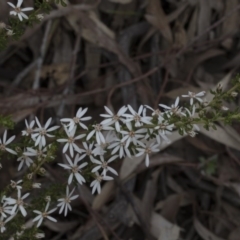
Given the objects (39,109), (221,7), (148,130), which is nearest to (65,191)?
(148,130)

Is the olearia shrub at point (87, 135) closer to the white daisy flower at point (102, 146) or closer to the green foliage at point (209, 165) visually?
the white daisy flower at point (102, 146)

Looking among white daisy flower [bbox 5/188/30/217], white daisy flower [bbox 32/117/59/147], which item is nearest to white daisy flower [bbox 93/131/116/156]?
white daisy flower [bbox 32/117/59/147]

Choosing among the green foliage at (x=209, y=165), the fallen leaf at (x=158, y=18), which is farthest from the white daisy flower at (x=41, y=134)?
the fallen leaf at (x=158, y=18)

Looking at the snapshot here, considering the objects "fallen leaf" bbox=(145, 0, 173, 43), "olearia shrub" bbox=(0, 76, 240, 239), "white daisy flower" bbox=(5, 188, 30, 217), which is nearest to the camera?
"olearia shrub" bbox=(0, 76, 240, 239)

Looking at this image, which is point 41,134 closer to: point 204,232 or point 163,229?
point 163,229

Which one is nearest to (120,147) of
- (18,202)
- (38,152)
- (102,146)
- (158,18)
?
(102,146)

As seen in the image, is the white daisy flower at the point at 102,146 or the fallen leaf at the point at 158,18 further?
the fallen leaf at the point at 158,18

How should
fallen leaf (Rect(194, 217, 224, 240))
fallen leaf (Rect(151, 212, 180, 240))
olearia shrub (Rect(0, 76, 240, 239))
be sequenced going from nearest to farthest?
1. olearia shrub (Rect(0, 76, 240, 239))
2. fallen leaf (Rect(151, 212, 180, 240))
3. fallen leaf (Rect(194, 217, 224, 240))

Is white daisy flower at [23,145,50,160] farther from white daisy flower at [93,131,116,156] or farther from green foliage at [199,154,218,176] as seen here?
green foliage at [199,154,218,176]

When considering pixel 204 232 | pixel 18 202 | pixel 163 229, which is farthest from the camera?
pixel 204 232

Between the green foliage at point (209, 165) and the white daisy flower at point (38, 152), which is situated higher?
the green foliage at point (209, 165)

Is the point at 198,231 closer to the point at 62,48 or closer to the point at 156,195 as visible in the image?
the point at 156,195
